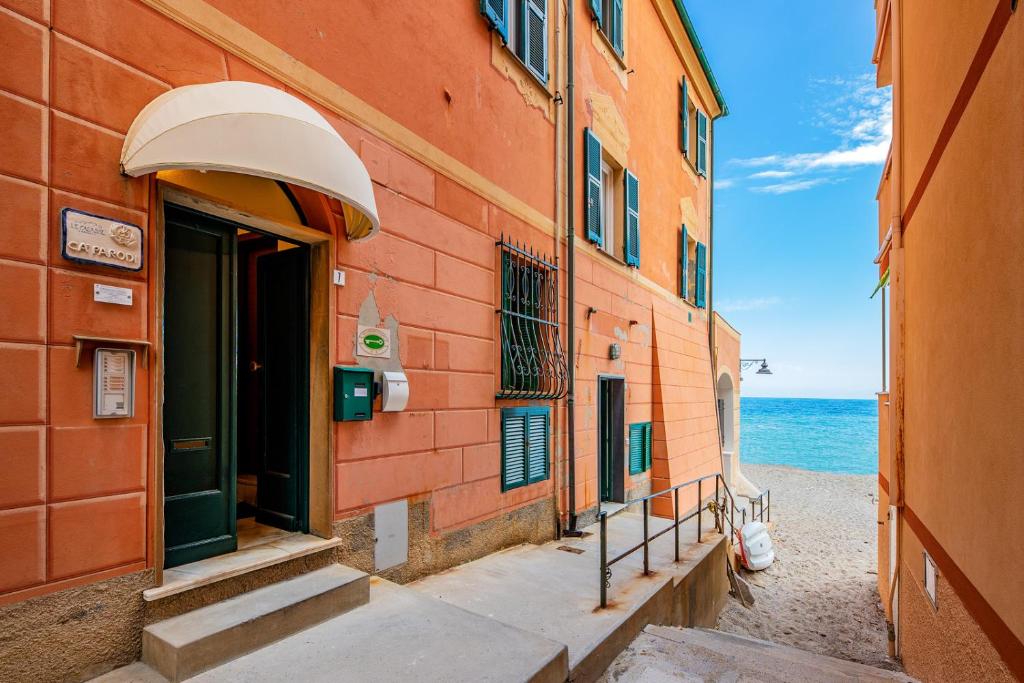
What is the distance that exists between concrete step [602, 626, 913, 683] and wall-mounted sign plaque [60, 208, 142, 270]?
10.4 ft

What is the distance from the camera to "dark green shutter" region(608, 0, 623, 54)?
729 centimetres

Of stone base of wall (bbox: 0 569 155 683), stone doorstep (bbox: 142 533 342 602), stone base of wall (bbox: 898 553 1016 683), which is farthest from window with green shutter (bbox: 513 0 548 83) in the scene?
stone base of wall (bbox: 898 553 1016 683)

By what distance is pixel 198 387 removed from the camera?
2.93 meters

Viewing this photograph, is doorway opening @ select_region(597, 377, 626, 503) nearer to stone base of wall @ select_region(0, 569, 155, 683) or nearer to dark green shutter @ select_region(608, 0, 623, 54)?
dark green shutter @ select_region(608, 0, 623, 54)

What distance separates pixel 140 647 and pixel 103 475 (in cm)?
77

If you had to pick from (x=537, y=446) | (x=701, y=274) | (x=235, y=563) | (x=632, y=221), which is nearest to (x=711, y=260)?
(x=701, y=274)

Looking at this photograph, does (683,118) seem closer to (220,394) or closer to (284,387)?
(284,387)

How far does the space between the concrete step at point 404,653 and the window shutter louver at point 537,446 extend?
2.47 meters

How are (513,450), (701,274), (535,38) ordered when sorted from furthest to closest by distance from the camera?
(701,274) → (535,38) → (513,450)

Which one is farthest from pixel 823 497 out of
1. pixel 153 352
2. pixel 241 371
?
pixel 153 352

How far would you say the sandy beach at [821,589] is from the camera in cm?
540

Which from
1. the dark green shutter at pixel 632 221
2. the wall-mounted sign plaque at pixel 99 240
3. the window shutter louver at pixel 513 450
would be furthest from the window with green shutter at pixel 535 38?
the wall-mounted sign plaque at pixel 99 240

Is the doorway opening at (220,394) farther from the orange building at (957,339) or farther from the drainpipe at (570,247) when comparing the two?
the orange building at (957,339)

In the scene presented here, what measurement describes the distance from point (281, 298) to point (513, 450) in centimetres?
251
